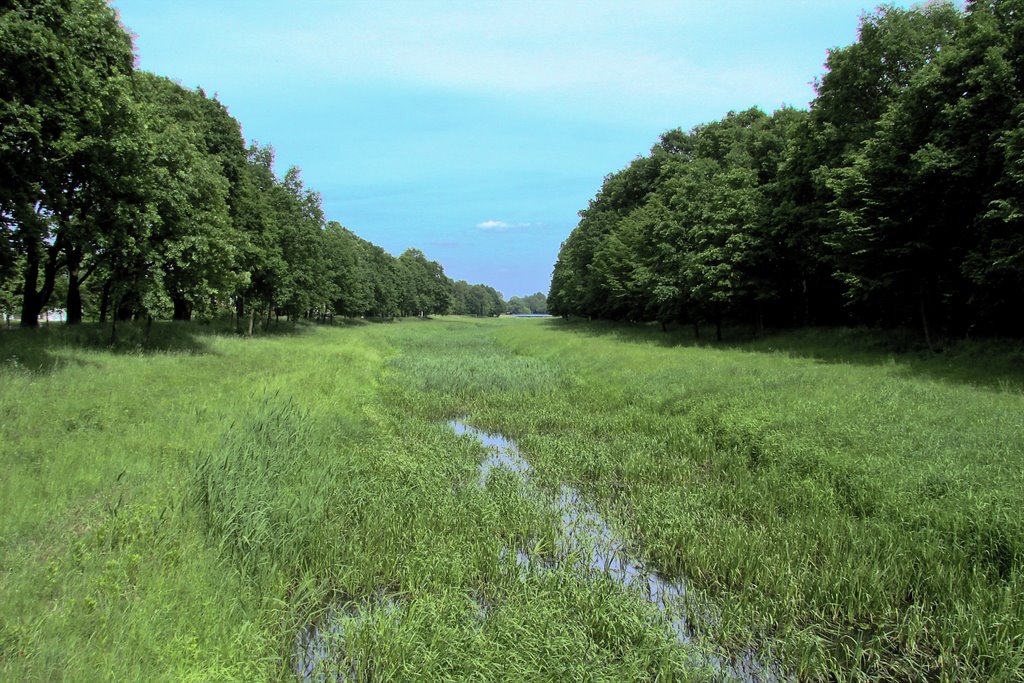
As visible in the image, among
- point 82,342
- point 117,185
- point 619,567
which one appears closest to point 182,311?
point 82,342

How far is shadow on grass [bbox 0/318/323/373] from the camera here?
13.6 metres

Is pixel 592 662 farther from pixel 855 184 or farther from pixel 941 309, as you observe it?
pixel 941 309

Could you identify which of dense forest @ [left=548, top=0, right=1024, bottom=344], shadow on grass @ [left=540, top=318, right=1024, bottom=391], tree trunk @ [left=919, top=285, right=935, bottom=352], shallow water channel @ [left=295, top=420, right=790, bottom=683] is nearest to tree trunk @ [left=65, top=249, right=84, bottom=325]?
shallow water channel @ [left=295, top=420, right=790, bottom=683]

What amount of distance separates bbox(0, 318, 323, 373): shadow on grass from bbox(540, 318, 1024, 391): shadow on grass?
23658mm

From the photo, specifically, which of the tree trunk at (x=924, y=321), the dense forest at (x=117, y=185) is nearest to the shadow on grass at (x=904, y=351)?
the tree trunk at (x=924, y=321)

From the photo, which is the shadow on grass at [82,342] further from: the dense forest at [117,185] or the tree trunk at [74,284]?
the tree trunk at [74,284]

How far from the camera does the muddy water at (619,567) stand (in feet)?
15.3

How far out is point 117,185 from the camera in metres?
16.5

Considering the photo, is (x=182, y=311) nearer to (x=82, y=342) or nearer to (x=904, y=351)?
(x=82, y=342)

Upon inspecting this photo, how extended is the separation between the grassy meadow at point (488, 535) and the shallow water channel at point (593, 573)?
7 cm

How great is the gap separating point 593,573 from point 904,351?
67.0 ft

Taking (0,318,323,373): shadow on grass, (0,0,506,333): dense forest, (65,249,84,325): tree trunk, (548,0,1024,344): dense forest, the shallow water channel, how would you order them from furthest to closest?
1. (65,249,84,325): tree trunk
2. (548,0,1024,344): dense forest
3. (0,318,323,373): shadow on grass
4. (0,0,506,333): dense forest
5. the shallow water channel

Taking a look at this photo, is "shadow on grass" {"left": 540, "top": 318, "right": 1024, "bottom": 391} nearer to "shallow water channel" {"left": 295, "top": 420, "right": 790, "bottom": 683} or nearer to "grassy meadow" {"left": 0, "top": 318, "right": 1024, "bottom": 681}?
"grassy meadow" {"left": 0, "top": 318, "right": 1024, "bottom": 681}

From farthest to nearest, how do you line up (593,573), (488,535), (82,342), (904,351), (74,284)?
(74,284), (904,351), (82,342), (488,535), (593,573)
